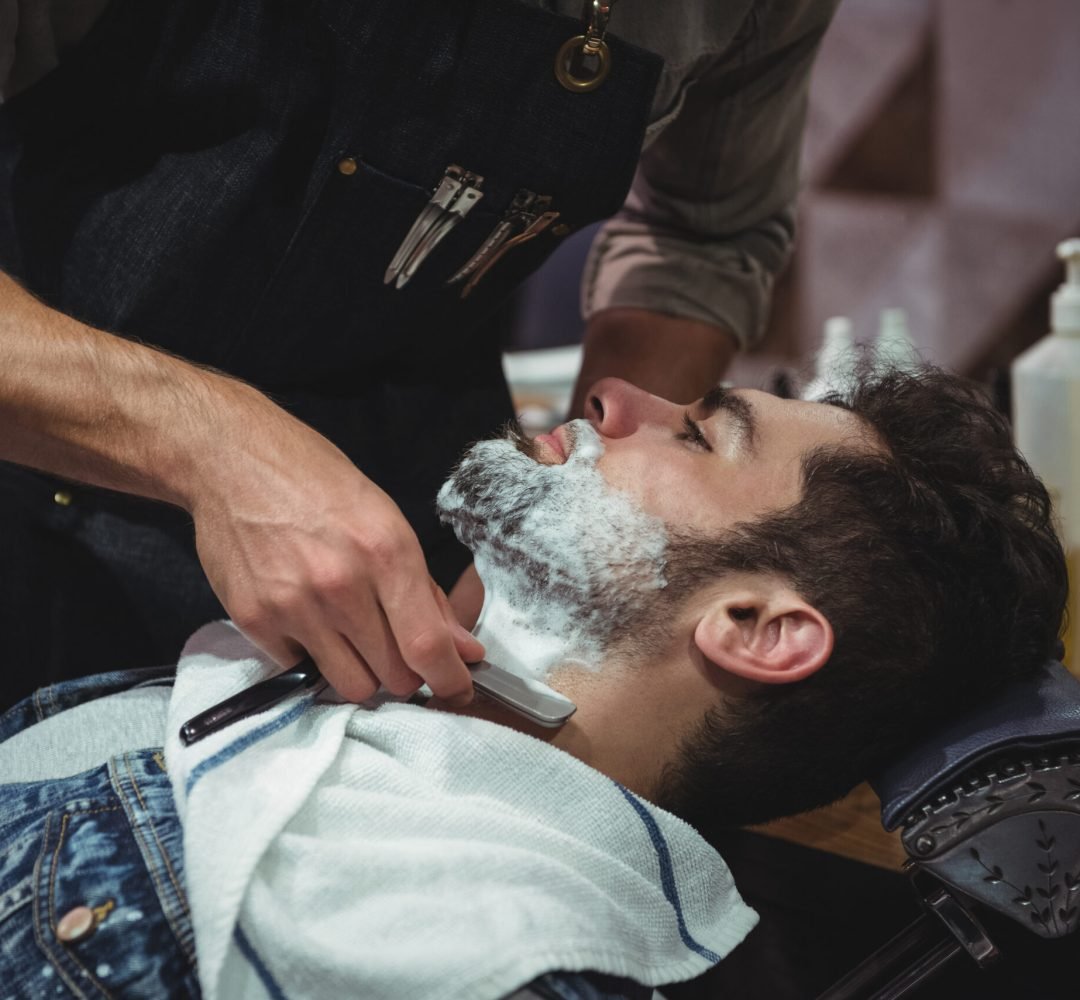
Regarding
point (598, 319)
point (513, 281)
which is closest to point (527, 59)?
point (513, 281)

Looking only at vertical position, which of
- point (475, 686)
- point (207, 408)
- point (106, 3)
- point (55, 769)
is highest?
point (106, 3)

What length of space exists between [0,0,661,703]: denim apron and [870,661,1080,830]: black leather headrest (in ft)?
2.41

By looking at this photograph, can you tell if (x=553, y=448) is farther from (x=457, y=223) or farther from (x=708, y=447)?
(x=457, y=223)

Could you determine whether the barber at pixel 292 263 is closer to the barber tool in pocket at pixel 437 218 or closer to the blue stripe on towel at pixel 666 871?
the barber tool in pocket at pixel 437 218

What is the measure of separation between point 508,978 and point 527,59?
93cm

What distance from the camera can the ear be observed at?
3.57 feet

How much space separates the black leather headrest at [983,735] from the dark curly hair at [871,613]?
30mm

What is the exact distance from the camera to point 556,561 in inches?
44.2

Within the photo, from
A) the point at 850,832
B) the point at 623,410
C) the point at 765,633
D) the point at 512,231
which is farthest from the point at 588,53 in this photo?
the point at 850,832

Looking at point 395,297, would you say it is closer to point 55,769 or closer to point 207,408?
point 207,408

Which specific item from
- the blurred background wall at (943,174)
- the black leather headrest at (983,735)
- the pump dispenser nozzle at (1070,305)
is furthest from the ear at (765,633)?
the blurred background wall at (943,174)

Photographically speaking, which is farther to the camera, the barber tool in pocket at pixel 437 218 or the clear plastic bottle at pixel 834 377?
the clear plastic bottle at pixel 834 377

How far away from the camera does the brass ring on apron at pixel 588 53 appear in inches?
45.1

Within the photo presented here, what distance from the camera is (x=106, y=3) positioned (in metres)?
1.20
